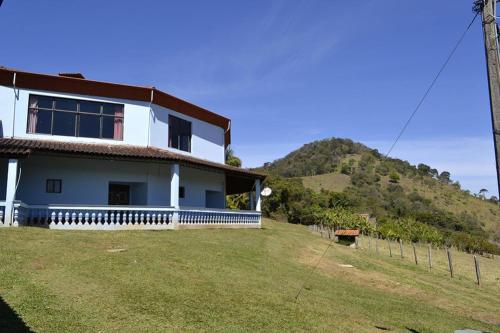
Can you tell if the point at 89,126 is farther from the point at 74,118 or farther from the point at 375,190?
the point at 375,190

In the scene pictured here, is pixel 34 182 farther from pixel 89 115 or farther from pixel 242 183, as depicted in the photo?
pixel 242 183

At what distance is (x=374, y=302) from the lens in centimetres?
1285

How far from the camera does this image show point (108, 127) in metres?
23.8

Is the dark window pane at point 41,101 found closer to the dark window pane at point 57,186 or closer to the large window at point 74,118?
the large window at point 74,118

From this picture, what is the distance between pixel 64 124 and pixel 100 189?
3.62 m

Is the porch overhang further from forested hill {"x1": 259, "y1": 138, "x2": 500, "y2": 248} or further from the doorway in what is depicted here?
forested hill {"x1": 259, "y1": 138, "x2": 500, "y2": 248}

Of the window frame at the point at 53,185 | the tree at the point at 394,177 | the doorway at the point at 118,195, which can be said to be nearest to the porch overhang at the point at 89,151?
the window frame at the point at 53,185

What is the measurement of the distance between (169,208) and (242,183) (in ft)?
33.5

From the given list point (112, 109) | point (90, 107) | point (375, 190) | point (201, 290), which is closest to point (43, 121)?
point (90, 107)

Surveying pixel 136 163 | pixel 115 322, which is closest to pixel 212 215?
pixel 136 163

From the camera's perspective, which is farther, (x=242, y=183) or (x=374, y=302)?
(x=242, y=183)

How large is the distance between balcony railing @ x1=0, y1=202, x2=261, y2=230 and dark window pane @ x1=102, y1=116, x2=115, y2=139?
4.95 m

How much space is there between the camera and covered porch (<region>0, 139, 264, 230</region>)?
18453 mm

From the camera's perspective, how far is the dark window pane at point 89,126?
23203 millimetres
